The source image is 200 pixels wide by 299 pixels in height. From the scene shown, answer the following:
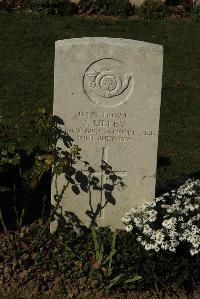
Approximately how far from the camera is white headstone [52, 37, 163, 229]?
6.34m

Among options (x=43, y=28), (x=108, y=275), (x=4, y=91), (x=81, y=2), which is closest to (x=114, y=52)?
(x=108, y=275)

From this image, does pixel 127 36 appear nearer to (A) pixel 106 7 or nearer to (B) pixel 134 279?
(A) pixel 106 7

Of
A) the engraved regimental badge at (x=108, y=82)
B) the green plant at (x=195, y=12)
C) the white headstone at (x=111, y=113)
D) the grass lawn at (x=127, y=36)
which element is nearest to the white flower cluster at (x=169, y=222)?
the white headstone at (x=111, y=113)

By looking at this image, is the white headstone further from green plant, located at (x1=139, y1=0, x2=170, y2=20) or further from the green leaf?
green plant, located at (x1=139, y1=0, x2=170, y2=20)

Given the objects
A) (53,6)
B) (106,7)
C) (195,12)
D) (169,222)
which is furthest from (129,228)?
(195,12)

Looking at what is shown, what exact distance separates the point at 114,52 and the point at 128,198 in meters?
1.45

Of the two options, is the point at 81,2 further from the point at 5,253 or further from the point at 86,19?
the point at 5,253

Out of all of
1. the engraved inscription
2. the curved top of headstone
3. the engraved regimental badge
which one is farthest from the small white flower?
the curved top of headstone

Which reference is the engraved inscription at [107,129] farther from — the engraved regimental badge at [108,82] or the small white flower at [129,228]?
the small white flower at [129,228]

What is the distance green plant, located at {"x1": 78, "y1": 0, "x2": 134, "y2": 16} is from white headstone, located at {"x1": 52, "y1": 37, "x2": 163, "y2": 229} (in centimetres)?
851

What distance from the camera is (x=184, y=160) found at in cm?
905

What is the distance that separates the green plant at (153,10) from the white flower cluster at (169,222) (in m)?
8.41

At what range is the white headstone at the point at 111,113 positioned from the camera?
6.34 metres

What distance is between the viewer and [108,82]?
6.44 m
